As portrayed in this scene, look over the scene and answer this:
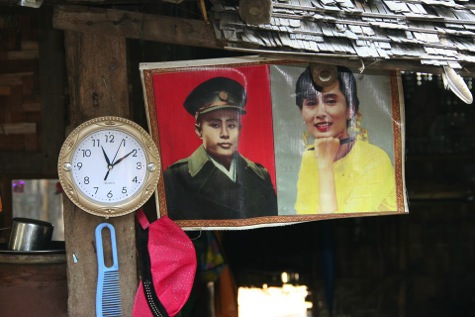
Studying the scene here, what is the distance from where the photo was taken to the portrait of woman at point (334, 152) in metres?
5.45

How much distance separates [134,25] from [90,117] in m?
0.62

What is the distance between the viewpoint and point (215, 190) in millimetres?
5430

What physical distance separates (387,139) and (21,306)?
8.80 ft

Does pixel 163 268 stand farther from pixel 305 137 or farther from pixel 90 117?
pixel 305 137

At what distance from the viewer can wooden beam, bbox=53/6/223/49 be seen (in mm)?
4965

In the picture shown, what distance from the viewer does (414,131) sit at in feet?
31.5

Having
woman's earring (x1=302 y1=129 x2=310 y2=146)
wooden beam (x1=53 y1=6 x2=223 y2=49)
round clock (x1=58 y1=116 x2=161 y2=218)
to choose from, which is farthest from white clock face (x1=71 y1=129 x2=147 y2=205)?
woman's earring (x1=302 y1=129 x2=310 y2=146)

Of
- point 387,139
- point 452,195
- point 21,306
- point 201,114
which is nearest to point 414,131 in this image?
point 452,195

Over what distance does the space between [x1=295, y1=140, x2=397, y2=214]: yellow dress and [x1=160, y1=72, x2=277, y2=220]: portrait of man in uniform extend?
0.24 metres

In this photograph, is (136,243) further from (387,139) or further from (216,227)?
(387,139)

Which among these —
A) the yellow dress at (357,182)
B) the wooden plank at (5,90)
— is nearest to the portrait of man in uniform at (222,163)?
the yellow dress at (357,182)

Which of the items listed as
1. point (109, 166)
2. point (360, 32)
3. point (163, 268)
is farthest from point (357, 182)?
point (109, 166)

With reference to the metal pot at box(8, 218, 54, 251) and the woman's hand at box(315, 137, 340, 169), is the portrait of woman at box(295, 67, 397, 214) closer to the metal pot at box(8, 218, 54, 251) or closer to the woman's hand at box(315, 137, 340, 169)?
the woman's hand at box(315, 137, 340, 169)

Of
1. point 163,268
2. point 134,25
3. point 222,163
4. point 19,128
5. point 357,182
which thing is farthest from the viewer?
point 19,128
